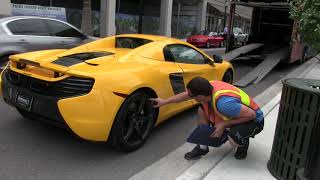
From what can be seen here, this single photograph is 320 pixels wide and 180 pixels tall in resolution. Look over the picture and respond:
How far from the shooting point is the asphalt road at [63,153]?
409 cm

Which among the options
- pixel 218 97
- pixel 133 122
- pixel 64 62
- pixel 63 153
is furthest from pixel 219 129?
pixel 64 62

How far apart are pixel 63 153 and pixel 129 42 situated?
86.4 inches

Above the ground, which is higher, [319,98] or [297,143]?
[319,98]

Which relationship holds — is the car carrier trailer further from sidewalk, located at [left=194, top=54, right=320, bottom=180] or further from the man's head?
the man's head

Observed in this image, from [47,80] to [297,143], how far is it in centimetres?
260

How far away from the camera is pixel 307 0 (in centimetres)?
362

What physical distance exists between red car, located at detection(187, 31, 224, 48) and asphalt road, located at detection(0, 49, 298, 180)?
2208 cm

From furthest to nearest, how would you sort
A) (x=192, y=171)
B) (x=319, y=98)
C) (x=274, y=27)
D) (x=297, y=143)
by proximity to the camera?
(x=274, y=27) < (x=192, y=171) < (x=297, y=143) < (x=319, y=98)

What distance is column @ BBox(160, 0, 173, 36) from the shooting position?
3044cm

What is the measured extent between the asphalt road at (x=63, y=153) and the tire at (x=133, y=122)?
0.48 ft

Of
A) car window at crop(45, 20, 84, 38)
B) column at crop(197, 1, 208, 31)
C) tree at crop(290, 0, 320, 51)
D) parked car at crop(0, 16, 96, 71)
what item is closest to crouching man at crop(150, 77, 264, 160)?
tree at crop(290, 0, 320, 51)

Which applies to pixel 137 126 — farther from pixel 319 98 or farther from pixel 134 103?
pixel 319 98

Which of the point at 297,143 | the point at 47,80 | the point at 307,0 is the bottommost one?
the point at 297,143

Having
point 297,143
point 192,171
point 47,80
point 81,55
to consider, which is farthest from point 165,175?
point 81,55
